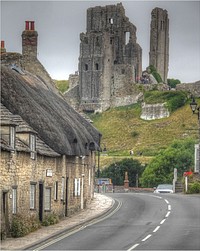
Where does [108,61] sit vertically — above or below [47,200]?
above

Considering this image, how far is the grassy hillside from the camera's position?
436 ft

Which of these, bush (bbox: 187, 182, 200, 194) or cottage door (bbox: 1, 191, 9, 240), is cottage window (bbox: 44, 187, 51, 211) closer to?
cottage door (bbox: 1, 191, 9, 240)

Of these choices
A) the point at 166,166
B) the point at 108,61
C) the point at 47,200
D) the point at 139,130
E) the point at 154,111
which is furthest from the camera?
the point at 108,61

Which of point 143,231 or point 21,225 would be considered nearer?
point 21,225

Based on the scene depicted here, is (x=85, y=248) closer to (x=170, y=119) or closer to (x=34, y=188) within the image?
(x=34, y=188)

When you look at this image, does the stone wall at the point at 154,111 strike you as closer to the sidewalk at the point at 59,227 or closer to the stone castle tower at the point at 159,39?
the stone castle tower at the point at 159,39

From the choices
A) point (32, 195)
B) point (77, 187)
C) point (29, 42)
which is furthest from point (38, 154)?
point (29, 42)

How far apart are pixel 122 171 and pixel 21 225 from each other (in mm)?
72248

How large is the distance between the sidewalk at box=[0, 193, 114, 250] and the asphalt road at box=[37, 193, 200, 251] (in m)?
0.57

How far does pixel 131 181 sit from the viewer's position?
100688mm

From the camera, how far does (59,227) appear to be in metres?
32.3

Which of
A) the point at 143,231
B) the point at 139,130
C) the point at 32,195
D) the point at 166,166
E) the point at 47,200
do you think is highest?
the point at 139,130

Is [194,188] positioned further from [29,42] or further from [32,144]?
[32,144]

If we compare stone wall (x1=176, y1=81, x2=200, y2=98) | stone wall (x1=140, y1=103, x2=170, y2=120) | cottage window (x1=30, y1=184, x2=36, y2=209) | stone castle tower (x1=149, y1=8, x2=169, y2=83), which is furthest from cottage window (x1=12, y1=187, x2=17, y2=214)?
stone castle tower (x1=149, y1=8, x2=169, y2=83)
